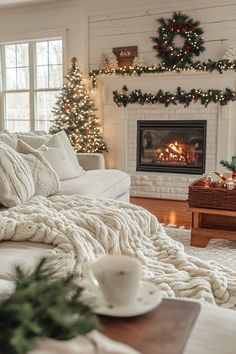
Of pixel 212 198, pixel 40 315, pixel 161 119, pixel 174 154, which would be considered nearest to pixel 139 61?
pixel 161 119

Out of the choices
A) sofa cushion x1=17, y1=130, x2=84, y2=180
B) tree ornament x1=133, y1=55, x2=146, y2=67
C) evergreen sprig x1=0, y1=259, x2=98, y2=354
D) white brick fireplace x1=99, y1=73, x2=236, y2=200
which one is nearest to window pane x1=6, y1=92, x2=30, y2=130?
white brick fireplace x1=99, y1=73, x2=236, y2=200

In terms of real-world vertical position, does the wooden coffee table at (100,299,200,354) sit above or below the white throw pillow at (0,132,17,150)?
below

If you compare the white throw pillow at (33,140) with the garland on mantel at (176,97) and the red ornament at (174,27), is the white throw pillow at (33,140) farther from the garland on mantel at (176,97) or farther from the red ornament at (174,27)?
the red ornament at (174,27)

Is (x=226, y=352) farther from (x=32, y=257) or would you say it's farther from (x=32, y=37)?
(x=32, y=37)

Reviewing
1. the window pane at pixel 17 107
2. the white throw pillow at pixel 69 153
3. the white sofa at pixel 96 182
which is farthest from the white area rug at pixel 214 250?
the window pane at pixel 17 107

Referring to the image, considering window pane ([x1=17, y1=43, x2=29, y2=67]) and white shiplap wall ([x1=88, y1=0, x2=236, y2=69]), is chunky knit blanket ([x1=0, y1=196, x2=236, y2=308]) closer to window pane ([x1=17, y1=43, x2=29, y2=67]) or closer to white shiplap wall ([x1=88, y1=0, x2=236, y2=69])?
white shiplap wall ([x1=88, y1=0, x2=236, y2=69])

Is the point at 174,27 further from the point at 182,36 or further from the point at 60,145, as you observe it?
the point at 60,145

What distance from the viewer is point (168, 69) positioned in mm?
5133

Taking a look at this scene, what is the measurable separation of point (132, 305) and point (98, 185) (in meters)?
2.45

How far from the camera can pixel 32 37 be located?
611cm

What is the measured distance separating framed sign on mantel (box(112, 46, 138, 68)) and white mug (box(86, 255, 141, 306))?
16.0ft

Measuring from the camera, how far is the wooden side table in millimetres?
3080

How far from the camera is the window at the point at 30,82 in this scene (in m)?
6.23

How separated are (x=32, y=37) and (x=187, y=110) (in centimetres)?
283
